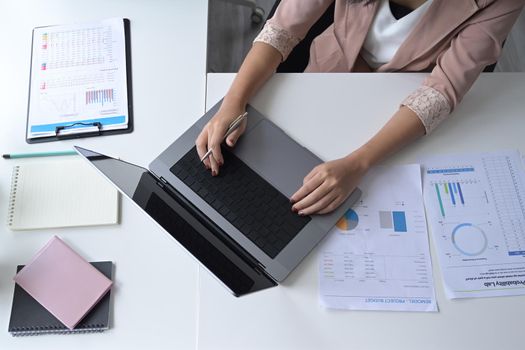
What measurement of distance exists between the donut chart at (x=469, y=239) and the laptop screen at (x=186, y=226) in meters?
0.39

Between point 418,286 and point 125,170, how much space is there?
0.63 m

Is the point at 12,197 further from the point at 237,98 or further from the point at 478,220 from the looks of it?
the point at 478,220

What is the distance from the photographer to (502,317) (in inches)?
33.7

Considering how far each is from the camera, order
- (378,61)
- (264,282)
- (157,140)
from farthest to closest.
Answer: (378,61) → (157,140) → (264,282)

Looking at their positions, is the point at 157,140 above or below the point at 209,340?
above

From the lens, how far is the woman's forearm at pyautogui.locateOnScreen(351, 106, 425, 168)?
3.12 feet

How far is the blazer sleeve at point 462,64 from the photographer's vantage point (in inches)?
37.4

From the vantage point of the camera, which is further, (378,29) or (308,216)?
(378,29)

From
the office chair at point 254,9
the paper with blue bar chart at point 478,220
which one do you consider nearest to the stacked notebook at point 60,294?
the paper with blue bar chart at point 478,220

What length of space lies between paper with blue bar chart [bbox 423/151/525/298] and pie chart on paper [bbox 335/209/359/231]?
0.16 meters

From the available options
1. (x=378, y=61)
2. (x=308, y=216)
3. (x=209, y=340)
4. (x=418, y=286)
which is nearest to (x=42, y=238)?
(x=209, y=340)

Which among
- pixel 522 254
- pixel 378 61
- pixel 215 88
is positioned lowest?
pixel 522 254

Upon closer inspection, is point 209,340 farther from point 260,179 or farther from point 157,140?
point 157,140

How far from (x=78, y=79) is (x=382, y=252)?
0.85 meters
